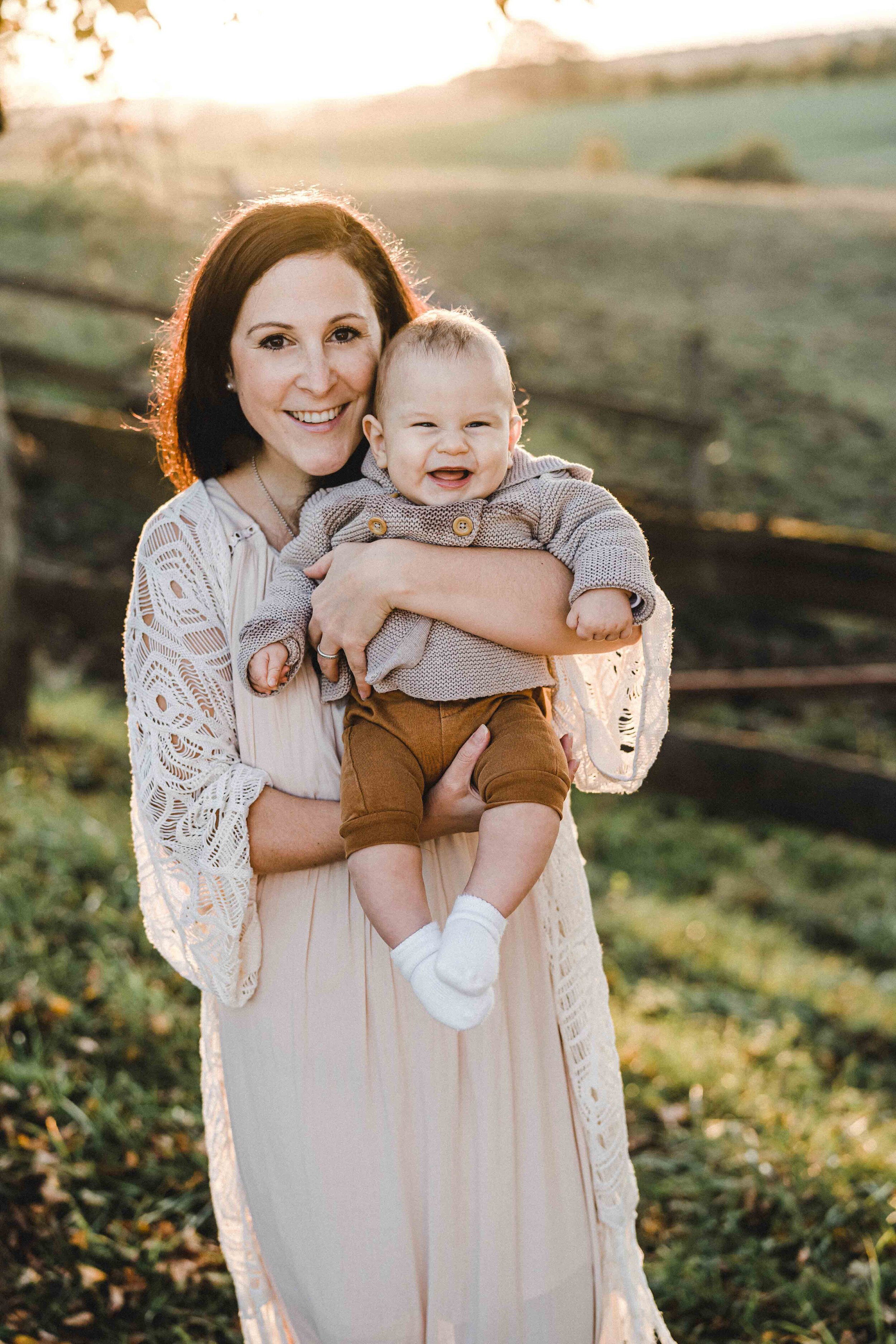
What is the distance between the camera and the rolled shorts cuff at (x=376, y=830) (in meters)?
1.80

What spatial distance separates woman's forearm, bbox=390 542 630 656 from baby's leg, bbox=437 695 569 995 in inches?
5.9

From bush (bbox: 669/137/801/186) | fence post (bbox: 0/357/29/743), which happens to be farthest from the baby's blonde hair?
bush (bbox: 669/137/801/186)

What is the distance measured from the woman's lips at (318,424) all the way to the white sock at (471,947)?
0.93m

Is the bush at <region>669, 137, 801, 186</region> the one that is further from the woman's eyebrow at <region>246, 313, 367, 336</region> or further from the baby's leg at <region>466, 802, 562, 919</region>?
the baby's leg at <region>466, 802, 562, 919</region>

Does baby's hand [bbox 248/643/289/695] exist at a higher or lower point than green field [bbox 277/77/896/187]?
lower

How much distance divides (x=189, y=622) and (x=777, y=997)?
3736 millimetres

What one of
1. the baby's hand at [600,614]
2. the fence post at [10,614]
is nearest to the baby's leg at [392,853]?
the baby's hand at [600,614]

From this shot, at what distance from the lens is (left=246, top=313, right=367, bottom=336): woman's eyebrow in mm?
2002

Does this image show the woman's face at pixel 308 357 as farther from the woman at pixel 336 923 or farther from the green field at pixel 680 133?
the green field at pixel 680 133

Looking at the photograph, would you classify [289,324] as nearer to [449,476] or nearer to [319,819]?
[449,476]

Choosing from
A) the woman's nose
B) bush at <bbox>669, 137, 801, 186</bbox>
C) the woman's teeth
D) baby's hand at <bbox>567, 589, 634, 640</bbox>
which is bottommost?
baby's hand at <bbox>567, 589, 634, 640</bbox>

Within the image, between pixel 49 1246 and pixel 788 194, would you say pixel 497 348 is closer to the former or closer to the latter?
pixel 49 1246

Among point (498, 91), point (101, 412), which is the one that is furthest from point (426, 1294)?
point (498, 91)

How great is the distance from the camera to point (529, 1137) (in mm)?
2047
